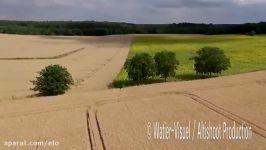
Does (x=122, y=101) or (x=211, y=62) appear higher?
(x=211, y=62)

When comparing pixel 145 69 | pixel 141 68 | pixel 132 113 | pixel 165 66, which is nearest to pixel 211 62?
pixel 165 66

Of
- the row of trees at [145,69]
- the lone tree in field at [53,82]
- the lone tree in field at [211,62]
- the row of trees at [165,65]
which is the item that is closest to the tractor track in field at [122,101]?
the lone tree in field at [53,82]

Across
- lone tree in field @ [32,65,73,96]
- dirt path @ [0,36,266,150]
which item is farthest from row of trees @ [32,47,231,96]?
dirt path @ [0,36,266,150]

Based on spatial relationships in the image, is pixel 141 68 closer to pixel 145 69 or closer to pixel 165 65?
pixel 145 69

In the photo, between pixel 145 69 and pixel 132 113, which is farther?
pixel 145 69

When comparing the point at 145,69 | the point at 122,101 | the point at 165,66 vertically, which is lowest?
the point at 122,101

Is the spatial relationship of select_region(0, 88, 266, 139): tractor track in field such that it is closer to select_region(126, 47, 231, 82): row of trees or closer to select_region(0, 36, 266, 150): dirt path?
select_region(0, 36, 266, 150): dirt path

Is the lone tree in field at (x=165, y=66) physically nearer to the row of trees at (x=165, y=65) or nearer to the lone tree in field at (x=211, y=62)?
the row of trees at (x=165, y=65)
